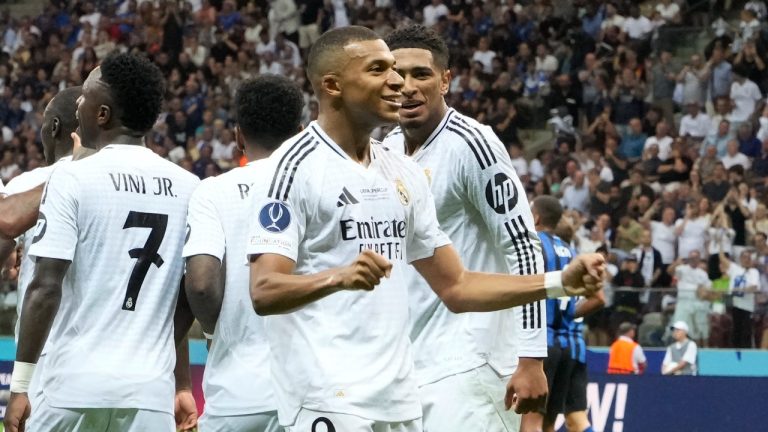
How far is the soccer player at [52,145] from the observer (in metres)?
6.00

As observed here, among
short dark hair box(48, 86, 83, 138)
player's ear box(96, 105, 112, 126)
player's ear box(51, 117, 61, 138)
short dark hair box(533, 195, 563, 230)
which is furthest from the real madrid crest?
short dark hair box(533, 195, 563, 230)

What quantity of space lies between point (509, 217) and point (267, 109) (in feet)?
3.65

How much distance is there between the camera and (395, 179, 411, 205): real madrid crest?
478 cm

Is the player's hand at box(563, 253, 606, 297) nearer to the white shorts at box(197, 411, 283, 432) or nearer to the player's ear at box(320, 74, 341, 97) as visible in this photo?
the player's ear at box(320, 74, 341, 97)

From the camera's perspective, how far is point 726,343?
13.8 metres

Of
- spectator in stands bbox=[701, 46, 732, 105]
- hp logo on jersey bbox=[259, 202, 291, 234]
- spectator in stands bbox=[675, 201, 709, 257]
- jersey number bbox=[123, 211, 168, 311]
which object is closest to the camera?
hp logo on jersey bbox=[259, 202, 291, 234]

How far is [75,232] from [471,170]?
1.67 metres

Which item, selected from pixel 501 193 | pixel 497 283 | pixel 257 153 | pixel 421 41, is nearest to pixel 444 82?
pixel 421 41

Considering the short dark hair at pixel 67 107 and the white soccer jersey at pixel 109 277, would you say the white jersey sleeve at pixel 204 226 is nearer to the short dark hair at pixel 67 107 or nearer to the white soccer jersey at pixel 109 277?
the white soccer jersey at pixel 109 277

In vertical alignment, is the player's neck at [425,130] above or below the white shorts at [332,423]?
above

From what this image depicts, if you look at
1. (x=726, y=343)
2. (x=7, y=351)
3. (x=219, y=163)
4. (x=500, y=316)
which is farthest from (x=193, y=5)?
(x=500, y=316)

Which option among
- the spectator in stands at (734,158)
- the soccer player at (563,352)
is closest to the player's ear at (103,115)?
the soccer player at (563,352)

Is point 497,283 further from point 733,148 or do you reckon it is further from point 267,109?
point 733,148

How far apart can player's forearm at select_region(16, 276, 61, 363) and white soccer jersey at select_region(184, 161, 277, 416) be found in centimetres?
62
